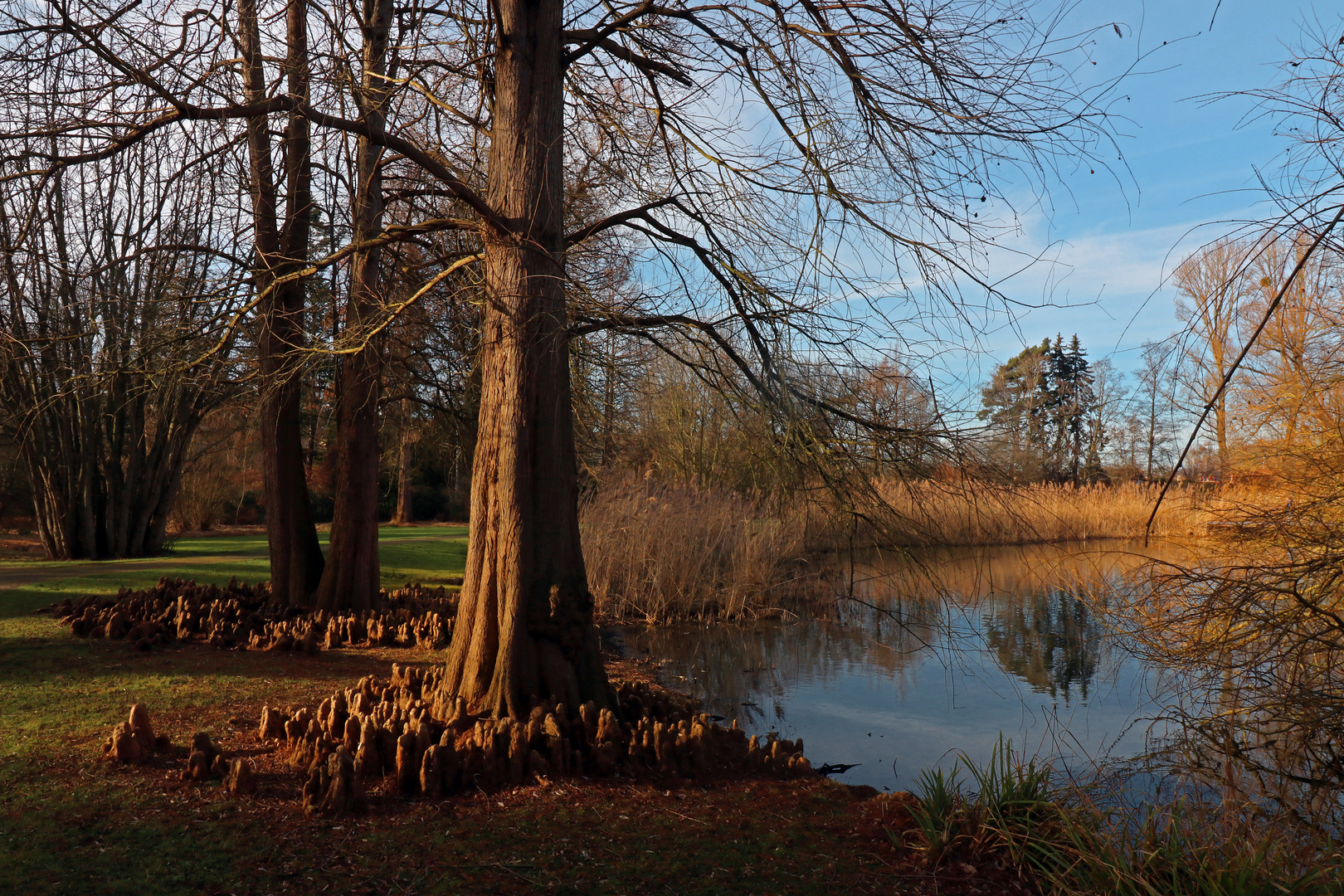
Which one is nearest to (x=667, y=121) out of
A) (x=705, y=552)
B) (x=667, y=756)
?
(x=667, y=756)

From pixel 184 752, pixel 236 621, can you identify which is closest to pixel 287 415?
pixel 236 621

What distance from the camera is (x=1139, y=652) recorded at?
24.1 ft

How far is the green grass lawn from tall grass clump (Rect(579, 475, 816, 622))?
7.63 metres

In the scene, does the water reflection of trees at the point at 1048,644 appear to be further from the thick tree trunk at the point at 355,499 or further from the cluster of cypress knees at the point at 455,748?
the thick tree trunk at the point at 355,499

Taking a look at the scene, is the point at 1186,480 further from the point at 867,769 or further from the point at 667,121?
the point at 667,121

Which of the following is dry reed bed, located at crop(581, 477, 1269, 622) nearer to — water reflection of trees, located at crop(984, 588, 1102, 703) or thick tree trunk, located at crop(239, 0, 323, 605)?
water reflection of trees, located at crop(984, 588, 1102, 703)

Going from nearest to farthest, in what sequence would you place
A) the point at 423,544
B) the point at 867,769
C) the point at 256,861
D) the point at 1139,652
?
1. the point at 256,861
2. the point at 867,769
3. the point at 1139,652
4. the point at 423,544

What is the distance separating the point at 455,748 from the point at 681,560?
878 cm

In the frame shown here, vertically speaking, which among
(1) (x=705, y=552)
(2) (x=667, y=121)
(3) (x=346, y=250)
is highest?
(2) (x=667, y=121)

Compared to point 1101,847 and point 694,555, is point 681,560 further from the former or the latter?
point 1101,847

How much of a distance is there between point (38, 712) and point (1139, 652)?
28.2 feet

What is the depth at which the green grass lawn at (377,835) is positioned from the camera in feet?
11.9

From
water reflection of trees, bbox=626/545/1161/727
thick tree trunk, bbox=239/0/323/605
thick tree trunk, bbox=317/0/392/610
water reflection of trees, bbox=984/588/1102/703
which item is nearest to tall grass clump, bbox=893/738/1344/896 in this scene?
water reflection of trees, bbox=626/545/1161/727

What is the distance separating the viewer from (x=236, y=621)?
352 inches
